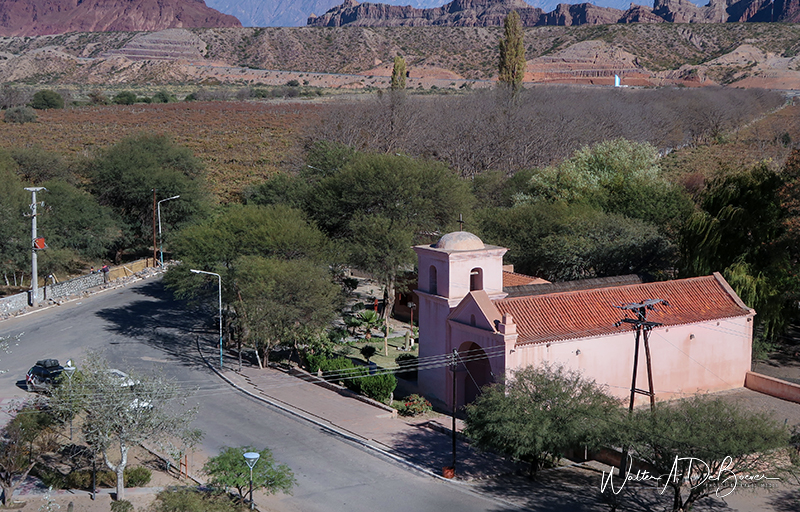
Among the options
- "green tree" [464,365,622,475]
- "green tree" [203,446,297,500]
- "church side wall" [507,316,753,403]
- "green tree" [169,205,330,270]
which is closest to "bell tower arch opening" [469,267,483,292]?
"church side wall" [507,316,753,403]

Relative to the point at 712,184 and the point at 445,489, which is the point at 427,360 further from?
the point at 712,184

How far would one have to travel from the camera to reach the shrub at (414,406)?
30875mm

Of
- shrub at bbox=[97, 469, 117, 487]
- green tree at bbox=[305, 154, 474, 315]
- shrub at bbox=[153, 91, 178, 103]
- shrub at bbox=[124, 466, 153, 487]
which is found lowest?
shrub at bbox=[97, 469, 117, 487]

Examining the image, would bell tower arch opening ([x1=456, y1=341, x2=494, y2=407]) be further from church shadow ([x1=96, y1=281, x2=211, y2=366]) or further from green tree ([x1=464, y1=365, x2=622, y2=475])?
church shadow ([x1=96, y1=281, x2=211, y2=366])

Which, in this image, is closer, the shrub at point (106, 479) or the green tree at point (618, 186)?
the shrub at point (106, 479)

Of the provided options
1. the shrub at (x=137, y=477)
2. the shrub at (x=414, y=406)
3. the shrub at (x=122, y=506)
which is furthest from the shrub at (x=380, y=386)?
the shrub at (x=122, y=506)

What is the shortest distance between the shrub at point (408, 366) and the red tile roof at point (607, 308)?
707cm

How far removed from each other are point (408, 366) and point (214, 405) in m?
8.63

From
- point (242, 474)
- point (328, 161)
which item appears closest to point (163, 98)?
point (328, 161)

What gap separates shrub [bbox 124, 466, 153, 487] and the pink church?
12089 millimetres

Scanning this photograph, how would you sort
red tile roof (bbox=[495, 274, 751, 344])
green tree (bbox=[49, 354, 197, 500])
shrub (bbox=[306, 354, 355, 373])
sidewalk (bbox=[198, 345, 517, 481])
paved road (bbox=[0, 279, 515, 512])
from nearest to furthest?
green tree (bbox=[49, 354, 197, 500]) < paved road (bbox=[0, 279, 515, 512]) < sidewalk (bbox=[198, 345, 517, 481]) < red tile roof (bbox=[495, 274, 751, 344]) < shrub (bbox=[306, 354, 355, 373])

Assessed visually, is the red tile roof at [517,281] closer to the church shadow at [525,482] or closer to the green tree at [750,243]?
the green tree at [750,243]

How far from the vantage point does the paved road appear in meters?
23.7

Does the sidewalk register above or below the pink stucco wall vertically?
below
